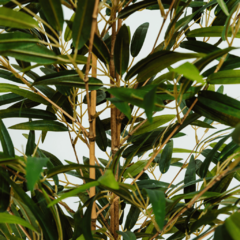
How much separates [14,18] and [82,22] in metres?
0.08

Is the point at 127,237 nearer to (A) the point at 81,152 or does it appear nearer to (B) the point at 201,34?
(B) the point at 201,34

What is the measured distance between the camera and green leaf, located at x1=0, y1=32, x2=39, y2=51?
0.36m

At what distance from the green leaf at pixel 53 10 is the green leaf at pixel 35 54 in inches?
1.6

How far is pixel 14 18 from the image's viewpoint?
334mm

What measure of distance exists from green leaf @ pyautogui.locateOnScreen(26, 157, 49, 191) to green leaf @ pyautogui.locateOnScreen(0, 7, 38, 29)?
0.55 feet

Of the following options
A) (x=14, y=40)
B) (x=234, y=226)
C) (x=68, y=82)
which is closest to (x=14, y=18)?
(x=14, y=40)

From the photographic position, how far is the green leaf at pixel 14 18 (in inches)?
13.0

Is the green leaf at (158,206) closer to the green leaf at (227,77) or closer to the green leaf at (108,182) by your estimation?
the green leaf at (108,182)

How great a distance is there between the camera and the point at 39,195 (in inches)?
20.1

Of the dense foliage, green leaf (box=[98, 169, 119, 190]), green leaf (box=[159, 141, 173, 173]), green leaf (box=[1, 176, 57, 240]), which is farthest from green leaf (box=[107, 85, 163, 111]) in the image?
green leaf (box=[159, 141, 173, 173])

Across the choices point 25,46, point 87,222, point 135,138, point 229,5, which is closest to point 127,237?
point 87,222

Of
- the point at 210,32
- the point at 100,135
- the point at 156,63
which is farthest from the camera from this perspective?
the point at 100,135

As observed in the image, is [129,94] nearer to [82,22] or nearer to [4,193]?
[82,22]

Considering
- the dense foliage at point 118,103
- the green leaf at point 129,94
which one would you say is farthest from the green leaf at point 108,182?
the green leaf at point 129,94
